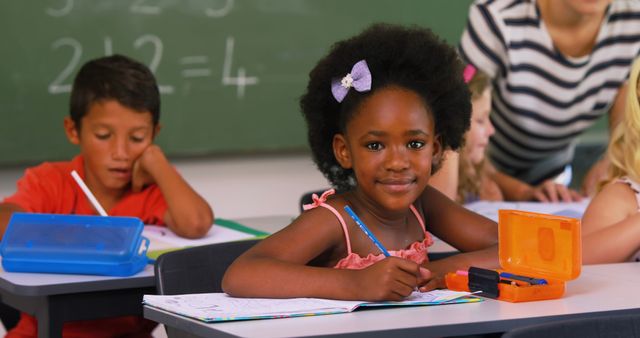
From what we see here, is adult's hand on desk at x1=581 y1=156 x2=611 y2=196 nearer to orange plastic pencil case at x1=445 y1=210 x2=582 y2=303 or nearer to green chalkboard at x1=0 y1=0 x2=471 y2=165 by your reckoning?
green chalkboard at x1=0 y1=0 x2=471 y2=165

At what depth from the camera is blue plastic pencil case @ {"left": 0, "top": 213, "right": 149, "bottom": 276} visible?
220 cm

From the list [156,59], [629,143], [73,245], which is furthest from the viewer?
[156,59]

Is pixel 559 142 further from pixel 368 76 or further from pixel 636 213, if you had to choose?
pixel 368 76

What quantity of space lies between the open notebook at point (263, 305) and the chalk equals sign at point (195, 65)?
7.08 ft

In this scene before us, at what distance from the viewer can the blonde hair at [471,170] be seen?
304 centimetres

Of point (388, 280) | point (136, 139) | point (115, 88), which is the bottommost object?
point (388, 280)

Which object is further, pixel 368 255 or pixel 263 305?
pixel 368 255

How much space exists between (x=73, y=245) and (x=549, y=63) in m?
1.65

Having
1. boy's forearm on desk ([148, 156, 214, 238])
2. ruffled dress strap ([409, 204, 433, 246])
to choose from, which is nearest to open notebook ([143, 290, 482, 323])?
ruffled dress strap ([409, 204, 433, 246])

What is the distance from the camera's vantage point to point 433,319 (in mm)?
1561

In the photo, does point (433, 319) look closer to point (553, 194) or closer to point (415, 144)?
point (415, 144)

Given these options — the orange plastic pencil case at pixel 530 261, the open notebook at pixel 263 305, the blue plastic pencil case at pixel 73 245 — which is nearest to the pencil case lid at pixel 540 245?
the orange plastic pencil case at pixel 530 261

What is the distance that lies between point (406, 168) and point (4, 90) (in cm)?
211

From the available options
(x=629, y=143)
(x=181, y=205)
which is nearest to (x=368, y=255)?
(x=629, y=143)
